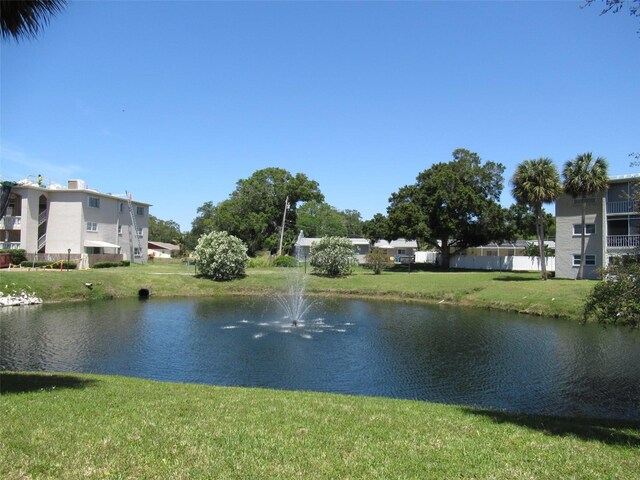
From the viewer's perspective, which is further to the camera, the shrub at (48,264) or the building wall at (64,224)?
the building wall at (64,224)

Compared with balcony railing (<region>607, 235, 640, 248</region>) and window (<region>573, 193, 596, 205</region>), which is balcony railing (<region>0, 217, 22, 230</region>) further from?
balcony railing (<region>607, 235, 640, 248</region>)

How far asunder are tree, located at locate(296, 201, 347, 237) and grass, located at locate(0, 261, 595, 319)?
156 ft

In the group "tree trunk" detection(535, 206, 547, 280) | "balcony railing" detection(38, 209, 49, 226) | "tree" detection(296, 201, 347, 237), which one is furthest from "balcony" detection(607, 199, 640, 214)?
"tree" detection(296, 201, 347, 237)

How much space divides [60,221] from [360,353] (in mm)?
47765

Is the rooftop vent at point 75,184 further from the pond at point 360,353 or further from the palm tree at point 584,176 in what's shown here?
the palm tree at point 584,176

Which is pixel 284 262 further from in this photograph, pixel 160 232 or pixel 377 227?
pixel 160 232

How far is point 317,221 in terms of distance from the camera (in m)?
106

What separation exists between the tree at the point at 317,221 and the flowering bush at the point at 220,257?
49061 millimetres

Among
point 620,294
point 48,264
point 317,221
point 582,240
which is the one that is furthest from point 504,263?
point 48,264

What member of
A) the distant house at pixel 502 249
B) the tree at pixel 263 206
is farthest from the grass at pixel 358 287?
the distant house at pixel 502 249

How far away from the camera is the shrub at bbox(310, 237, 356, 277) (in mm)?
53844

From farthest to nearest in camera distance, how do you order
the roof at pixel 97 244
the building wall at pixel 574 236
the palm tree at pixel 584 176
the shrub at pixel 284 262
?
the shrub at pixel 284 262 < the roof at pixel 97 244 < the building wall at pixel 574 236 < the palm tree at pixel 584 176

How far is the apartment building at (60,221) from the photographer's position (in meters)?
54.8

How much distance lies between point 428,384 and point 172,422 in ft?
37.3
